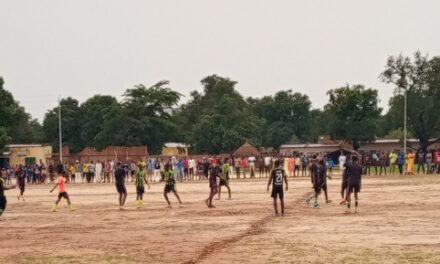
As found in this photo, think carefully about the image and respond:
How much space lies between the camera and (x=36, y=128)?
12600 centimetres

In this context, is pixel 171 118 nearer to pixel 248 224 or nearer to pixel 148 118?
pixel 148 118

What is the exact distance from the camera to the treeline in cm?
7581

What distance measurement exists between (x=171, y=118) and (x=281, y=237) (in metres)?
75.5

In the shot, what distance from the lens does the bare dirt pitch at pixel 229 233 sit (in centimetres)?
1311

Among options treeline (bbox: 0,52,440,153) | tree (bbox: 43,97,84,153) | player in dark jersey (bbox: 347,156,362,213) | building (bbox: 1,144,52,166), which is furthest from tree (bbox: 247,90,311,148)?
player in dark jersey (bbox: 347,156,362,213)

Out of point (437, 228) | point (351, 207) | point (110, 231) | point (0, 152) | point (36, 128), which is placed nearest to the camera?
point (437, 228)

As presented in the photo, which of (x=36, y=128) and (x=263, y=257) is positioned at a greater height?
(x=36, y=128)

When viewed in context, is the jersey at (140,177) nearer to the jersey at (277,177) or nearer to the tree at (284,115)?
the jersey at (277,177)

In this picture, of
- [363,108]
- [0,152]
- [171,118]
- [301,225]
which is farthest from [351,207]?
[171,118]

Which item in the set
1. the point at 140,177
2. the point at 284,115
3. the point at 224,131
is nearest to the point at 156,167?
the point at 140,177

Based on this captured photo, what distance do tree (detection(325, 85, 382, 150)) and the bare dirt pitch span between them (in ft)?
181

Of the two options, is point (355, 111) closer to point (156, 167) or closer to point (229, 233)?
point (156, 167)

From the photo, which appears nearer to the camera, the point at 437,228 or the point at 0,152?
the point at 437,228

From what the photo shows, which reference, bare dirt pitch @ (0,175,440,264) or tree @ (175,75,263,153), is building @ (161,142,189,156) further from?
bare dirt pitch @ (0,175,440,264)
